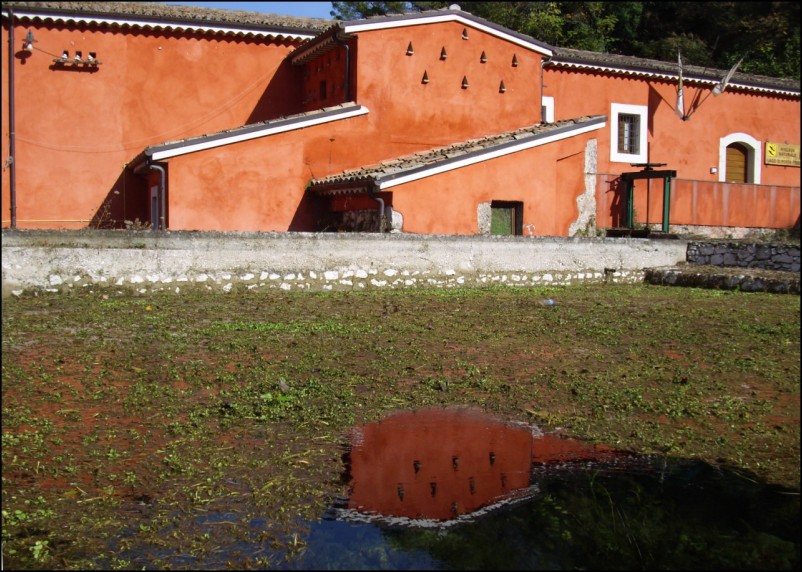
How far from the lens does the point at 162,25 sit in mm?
21016

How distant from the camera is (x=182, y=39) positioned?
2144 cm

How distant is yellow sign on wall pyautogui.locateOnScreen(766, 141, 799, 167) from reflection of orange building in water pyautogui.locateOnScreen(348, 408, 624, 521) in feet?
80.4

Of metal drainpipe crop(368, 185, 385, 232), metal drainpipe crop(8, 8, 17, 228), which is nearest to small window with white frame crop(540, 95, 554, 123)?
metal drainpipe crop(368, 185, 385, 232)

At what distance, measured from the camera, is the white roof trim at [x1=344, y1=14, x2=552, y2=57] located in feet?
65.2

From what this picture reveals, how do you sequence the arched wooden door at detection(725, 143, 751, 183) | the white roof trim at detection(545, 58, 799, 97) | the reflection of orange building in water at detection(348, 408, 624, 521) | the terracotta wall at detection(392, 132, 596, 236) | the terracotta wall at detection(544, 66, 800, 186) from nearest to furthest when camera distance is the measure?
the reflection of orange building in water at detection(348, 408, 624, 521)
the terracotta wall at detection(392, 132, 596, 236)
the white roof trim at detection(545, 58, 799, 97)
the terracotta wall at detection(544, 66, 800, 186)
the arched wooden door at detection(725, 143, 751, 183)

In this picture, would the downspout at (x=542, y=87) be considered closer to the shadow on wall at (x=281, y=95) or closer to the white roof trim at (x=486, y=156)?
the white roof trim at (x=486, y=156)

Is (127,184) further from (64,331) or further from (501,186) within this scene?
(64,331)

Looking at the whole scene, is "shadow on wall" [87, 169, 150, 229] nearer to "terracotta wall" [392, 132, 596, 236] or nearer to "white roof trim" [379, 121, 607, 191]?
"white roof trim" [379, 121, 607, 191]

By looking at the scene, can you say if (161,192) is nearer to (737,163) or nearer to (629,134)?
(629,134)

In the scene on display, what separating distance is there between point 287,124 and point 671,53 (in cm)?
1616

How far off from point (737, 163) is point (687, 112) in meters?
2.90

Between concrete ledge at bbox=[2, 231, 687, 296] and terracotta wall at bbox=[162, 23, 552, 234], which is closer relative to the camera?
concrete ledge at bbox=[2, 231, 687, 296]

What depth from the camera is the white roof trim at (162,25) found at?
1994 cm

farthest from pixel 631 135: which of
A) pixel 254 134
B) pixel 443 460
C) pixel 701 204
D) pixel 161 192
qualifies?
pixel 443 460
